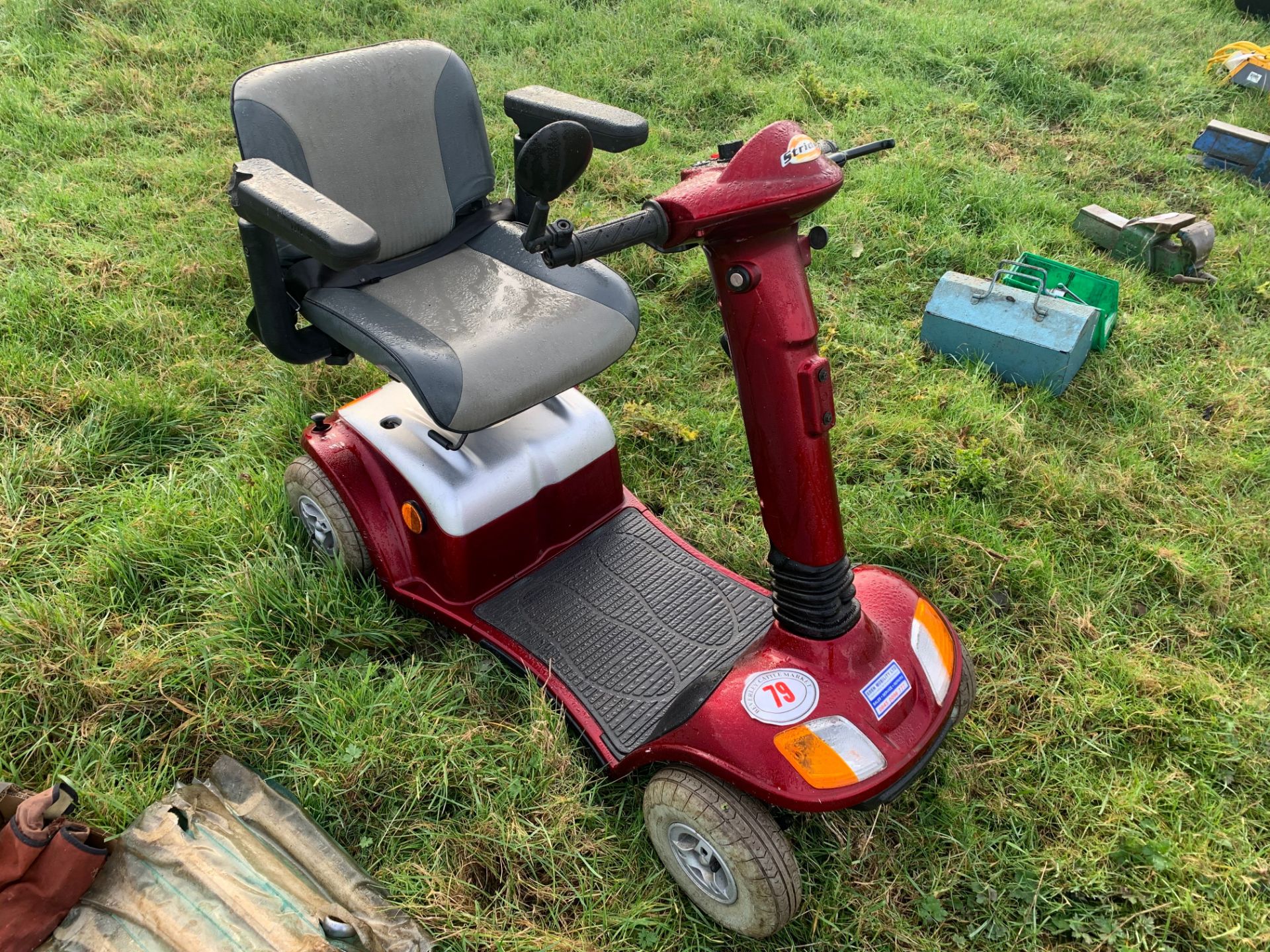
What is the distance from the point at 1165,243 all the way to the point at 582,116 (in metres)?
2.70

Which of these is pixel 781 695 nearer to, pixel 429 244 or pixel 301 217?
pixel 301 217

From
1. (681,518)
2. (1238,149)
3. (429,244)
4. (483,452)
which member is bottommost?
(1238,149)

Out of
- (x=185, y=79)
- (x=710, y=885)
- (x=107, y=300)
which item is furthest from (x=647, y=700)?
(x=185, y=79)

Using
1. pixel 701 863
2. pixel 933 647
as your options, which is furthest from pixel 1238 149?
pixel 701 863

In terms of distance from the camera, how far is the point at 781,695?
1630 millimetres

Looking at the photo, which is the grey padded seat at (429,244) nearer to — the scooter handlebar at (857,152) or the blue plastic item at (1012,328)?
the scooter handlebar at (857,152)

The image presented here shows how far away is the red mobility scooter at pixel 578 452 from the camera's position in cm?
151

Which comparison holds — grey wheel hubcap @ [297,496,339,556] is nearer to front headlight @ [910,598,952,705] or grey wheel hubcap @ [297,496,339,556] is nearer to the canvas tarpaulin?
the canvas tarpaulin

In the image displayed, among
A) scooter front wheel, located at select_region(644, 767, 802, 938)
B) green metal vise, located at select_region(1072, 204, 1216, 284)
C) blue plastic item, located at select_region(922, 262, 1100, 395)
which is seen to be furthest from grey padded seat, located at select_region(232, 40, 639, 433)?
green metal vise, located at select_region(1072, 204, 1216, 284)

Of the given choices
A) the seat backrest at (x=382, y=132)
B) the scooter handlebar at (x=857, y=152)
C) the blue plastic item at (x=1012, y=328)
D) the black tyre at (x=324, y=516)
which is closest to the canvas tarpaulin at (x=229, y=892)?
the black tyre at (x=324, y=516)

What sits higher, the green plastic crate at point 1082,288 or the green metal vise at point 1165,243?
the green plastic crate at point 1082,288

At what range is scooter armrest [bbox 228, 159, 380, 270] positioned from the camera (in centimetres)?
157

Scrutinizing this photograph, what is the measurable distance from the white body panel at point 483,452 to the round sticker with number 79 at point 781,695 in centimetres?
75

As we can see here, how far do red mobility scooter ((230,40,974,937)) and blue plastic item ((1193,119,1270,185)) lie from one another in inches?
140
